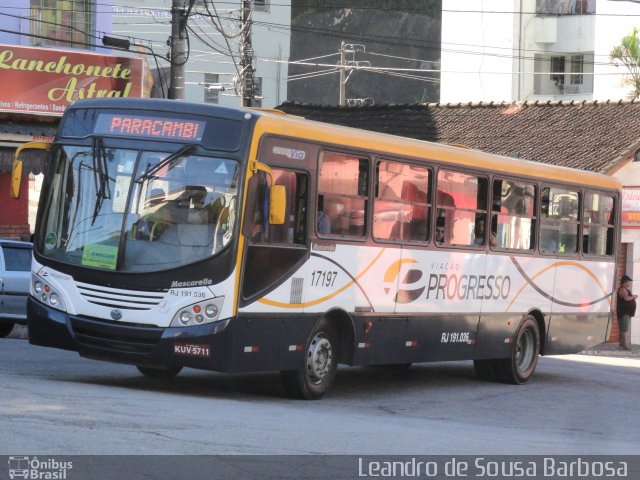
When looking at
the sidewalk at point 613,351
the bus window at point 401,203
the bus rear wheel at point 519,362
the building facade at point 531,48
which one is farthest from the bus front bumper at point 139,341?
the building facade at point 531,48

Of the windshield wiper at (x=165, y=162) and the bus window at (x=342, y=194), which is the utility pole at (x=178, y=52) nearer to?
the bus window at (x=342, y=194)

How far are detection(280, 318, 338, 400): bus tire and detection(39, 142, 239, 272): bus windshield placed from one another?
1.85 metres

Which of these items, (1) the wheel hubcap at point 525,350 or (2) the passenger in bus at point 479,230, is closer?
(2) the passenger in bus at point 479,230

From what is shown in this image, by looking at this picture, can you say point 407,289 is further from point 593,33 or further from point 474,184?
point 593,33

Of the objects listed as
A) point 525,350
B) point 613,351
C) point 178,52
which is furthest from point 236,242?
point 613,351

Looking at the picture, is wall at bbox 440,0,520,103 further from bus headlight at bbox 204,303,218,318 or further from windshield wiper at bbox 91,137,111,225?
bus headlight at bbox 204,303,218,318

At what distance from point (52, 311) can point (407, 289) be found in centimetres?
452

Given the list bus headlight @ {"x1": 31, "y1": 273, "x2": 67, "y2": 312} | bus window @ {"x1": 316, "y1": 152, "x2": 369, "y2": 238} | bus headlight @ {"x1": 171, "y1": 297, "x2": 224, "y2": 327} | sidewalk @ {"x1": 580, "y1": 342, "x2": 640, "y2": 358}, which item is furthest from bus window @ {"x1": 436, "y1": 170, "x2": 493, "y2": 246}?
sidewalk @ {"x1": 580, "y1": 342, "x2": 640, "y2": 358}

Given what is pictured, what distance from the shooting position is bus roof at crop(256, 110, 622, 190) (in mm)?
14344

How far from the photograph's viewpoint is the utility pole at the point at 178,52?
80.9 ft

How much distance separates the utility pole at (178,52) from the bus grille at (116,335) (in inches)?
428

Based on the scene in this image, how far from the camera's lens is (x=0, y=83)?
1136 inches

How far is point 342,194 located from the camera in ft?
49.7
